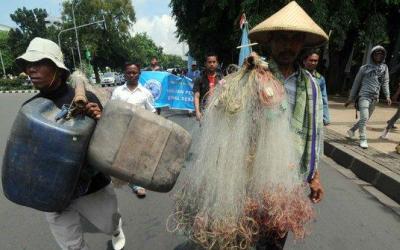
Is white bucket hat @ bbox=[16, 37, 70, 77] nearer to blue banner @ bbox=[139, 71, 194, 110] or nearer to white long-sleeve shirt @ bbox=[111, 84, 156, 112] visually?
white long-sleeve shirt @ bbox=[111, 84, 156, 112]

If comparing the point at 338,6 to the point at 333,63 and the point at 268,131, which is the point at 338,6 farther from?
the point at 268,131

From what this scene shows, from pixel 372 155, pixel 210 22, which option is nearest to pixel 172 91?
pixel 210 22

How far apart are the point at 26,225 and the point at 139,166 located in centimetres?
270

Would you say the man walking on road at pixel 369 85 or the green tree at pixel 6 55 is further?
the green tree at pixel 6 55

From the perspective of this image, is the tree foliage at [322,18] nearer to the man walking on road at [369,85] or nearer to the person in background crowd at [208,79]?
the man walking on road at [369,85]

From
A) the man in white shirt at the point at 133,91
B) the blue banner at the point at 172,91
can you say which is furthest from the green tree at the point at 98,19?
the man in white shirt at the point at 133,91

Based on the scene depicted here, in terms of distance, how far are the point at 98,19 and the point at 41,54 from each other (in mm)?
59017

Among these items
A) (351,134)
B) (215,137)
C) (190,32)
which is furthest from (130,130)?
(190,32)

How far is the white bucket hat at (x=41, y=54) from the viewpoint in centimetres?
238

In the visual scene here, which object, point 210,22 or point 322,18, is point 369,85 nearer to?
point 322,18

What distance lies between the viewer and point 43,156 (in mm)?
2131

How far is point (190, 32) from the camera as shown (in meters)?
20.9

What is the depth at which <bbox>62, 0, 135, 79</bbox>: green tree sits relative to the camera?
5731cm

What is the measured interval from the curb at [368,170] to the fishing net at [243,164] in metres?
3.53
